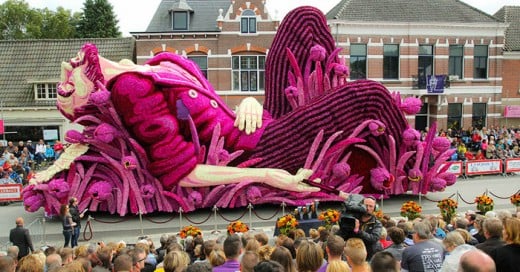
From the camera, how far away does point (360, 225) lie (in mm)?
6449

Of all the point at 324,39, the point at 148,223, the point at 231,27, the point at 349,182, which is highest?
the point at 231,27

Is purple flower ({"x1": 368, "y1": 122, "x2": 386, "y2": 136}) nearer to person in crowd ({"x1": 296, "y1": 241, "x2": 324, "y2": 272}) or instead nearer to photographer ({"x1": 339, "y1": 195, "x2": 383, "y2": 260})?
photographer ({"x1": 339, "y1": 195, "x2": 383, "y2": 260})

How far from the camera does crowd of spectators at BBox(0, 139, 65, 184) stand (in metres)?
19.5

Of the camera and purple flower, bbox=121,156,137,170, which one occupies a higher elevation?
the camera

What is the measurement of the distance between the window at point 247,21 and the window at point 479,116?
13564 millimetres

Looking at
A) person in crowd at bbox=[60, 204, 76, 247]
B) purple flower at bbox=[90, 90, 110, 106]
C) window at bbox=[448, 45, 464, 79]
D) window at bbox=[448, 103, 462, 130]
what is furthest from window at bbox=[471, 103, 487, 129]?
person in crowd at bbox=[60, 204, 76, 247]

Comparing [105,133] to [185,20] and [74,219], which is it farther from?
[185,20]

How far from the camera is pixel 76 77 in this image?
14555mm

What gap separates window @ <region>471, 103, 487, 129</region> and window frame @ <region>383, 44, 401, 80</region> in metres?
5.13

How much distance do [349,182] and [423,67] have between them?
50.7ft

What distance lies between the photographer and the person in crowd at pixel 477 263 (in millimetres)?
3867

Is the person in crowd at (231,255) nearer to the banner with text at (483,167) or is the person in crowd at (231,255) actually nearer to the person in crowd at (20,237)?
the person in crowd at (20,237)

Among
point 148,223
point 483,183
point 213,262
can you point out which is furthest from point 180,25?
point 213,262

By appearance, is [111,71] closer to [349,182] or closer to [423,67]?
[349,182]
